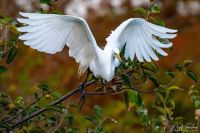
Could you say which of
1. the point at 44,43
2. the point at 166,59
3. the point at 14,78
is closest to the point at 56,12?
A: the point at 44,43

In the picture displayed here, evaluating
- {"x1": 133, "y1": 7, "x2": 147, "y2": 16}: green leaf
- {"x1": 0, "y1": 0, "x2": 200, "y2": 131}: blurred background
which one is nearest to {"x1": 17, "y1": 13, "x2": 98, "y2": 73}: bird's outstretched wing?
{"x1": 133, "y1": 7, "x2": 147, "y2": 16}: green leaf

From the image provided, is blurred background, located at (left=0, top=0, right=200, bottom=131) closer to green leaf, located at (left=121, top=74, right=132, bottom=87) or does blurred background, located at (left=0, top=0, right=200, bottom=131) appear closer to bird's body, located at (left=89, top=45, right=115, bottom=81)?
bird's body, located at (left=89, top=45, right=115, bottom=81)

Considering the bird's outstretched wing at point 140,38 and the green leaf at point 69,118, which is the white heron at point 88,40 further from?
the green leaf at point 69,118

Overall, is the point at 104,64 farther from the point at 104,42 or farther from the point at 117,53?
the point at 104,42

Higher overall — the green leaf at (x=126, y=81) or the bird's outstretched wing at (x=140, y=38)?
the bird's outstretched wing at (x=140, y=38)

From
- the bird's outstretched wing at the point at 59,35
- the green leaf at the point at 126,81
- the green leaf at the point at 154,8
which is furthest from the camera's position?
the green leaf at the point at 154,8

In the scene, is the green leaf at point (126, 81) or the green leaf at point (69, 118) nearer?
the green leaf at point (126, 81)

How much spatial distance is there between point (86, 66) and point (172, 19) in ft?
22.2

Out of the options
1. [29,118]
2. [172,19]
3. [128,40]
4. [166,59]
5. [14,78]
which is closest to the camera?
[29,118]

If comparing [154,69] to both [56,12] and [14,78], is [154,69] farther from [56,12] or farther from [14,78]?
[14,78]

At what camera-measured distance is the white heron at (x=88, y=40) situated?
3012mm

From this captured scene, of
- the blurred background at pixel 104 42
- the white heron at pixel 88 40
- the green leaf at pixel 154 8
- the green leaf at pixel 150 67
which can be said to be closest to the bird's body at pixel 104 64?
the white heron at pixel 88 40

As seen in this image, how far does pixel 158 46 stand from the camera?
323cm

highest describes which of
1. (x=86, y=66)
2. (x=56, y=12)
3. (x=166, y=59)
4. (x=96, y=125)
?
(x=56, y=12)
